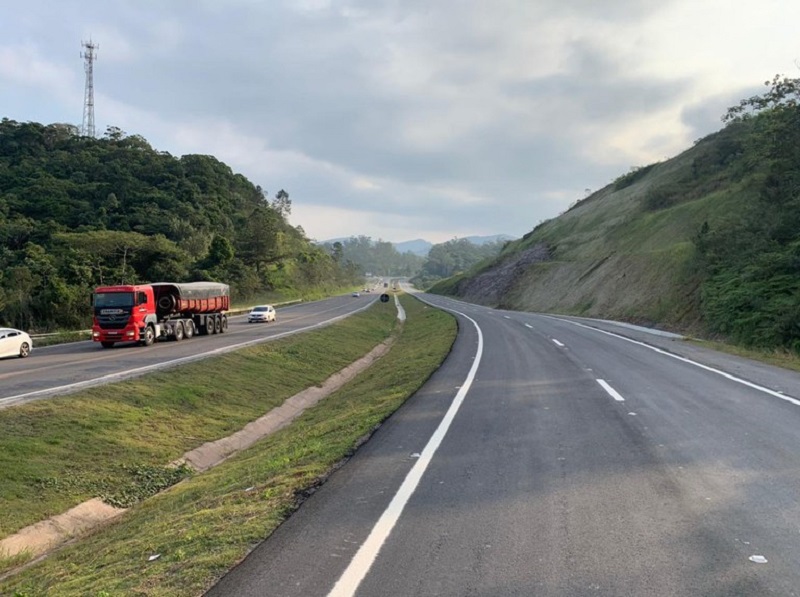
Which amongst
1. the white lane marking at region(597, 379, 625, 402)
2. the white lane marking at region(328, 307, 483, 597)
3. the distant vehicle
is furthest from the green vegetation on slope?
the distant vehicle

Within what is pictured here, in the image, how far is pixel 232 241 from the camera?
77.0 m

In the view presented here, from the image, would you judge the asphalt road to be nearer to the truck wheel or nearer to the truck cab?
the truck cab

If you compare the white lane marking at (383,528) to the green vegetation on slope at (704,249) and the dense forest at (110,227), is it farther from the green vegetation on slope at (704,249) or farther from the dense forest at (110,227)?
the dense forest at (110,227)

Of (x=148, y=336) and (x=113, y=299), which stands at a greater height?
(x=113, y=299)

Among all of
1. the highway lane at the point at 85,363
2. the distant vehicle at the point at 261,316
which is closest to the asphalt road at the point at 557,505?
the highway lane at the point at 85,363

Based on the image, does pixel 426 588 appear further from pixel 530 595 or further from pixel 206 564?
pixel 206 564

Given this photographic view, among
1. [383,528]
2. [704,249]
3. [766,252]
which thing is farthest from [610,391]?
[704,249]

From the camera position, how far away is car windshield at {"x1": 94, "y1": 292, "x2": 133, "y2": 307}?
24.5 meters

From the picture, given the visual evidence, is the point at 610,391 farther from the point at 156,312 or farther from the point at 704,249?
the point at 704,249

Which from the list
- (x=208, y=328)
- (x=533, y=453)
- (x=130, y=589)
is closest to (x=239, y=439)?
(x=533, y=453)

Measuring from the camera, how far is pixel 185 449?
12.2 metres

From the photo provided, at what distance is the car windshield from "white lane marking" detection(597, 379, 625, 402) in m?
20.8

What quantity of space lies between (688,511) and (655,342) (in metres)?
18.8

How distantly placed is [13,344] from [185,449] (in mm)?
15006
